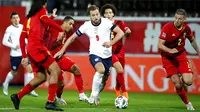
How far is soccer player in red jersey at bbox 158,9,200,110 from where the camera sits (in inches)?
486

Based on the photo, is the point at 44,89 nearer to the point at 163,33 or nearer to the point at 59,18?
the point at 59,18

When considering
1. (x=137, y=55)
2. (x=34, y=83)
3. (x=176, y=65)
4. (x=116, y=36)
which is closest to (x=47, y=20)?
(x=34, y=83)

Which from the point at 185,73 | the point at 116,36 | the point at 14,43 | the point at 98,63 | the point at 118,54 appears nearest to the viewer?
the point at 116,36

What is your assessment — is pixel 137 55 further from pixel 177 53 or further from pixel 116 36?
pixel 116 36

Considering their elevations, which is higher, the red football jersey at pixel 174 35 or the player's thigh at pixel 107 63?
the red football jersey at pixel 174 35

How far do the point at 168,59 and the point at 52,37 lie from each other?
2.62 m

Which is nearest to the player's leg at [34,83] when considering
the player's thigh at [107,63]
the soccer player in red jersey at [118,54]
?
the player's thigh at [107,63]

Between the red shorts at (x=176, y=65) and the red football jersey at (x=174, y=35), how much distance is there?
17 centimetres

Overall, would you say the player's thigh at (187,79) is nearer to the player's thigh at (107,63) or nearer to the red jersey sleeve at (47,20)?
the player's thigh at (107,63)

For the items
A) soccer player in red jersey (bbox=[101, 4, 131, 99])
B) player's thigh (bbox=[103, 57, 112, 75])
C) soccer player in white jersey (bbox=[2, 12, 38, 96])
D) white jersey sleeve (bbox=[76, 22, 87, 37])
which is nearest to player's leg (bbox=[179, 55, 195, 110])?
soccer player in red jersey (bbox=[101, 4, 131, 99])

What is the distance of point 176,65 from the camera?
12.7 metres

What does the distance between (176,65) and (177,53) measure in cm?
25

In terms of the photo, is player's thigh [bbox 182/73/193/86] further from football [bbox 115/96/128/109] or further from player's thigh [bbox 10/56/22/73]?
player's thigh [bbox 10/56/22/73]

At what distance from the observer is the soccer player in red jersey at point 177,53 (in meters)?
12.3
